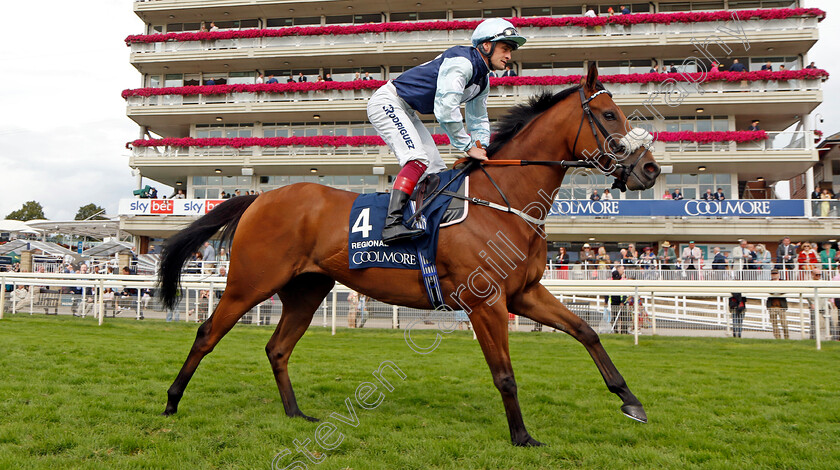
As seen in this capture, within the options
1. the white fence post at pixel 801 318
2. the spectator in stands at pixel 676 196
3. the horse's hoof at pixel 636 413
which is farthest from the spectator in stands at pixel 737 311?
the spectator in stands at pixel 676 196

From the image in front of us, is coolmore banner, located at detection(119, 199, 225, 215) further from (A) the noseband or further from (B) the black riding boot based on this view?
(A) the noseband

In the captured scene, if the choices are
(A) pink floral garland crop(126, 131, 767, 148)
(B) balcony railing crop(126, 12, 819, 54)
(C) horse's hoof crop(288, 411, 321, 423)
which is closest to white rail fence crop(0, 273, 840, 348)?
(C) horse's hoof crop(288, 411, 321, 423)

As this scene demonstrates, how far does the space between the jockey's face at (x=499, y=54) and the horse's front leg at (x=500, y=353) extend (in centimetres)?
179

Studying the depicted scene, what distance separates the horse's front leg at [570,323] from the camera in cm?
373

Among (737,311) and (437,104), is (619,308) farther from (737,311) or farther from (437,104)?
(437,104)

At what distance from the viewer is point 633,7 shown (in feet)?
97.2

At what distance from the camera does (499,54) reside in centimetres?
403

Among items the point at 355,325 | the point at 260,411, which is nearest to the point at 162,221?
the point at 355,325

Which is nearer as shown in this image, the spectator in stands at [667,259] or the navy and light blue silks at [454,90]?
the navy and light blue silks at [454,90]

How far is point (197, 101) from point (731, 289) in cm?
2797

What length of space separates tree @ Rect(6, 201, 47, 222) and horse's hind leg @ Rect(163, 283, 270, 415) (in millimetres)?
70674

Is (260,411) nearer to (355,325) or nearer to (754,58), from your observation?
(355,325)

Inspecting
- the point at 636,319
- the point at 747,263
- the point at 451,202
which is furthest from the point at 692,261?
the point at 451,202

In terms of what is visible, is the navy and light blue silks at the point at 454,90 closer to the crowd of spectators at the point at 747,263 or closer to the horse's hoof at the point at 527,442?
the horse's hoof at the point at 527,442
